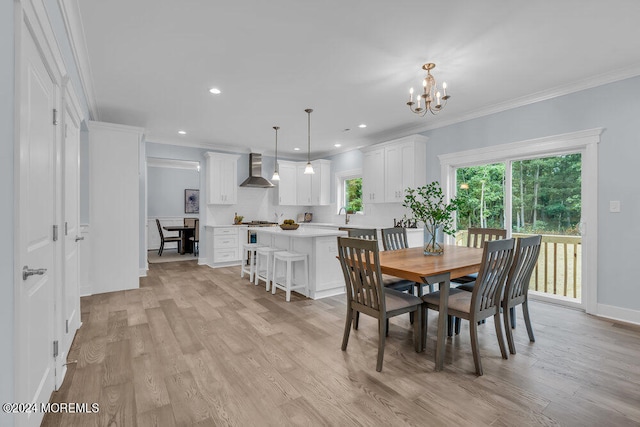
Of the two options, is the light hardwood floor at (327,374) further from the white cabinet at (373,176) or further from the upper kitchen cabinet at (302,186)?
the upper kitchen cabinet at (302,186)

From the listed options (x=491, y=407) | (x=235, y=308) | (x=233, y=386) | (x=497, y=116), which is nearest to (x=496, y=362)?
(x=491, y=407)

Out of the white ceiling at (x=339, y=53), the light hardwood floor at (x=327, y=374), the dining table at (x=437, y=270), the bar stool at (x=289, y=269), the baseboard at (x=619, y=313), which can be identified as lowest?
the light hardwood floor at (x=327, y=374)

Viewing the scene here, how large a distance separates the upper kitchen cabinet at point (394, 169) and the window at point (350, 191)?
30.9 inches

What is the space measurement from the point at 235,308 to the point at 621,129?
4806mm

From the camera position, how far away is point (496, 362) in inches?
95.7

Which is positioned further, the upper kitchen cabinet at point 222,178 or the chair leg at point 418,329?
the upper kitchen cabinet at point 222,178

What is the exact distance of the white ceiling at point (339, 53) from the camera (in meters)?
2.33

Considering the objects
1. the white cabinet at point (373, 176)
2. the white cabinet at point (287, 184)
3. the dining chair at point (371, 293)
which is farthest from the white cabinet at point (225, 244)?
the dining chair at point (371, 293)

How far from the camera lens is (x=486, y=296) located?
237 centimetres

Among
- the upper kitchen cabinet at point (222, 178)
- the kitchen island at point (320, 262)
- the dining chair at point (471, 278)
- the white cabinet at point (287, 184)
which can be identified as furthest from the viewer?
the white cabinet at point (287, 184)

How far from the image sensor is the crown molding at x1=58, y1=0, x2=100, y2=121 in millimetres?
2235

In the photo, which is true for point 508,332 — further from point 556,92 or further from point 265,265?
point 265,265

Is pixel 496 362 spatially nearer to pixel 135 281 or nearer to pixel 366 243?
pixel 366 243

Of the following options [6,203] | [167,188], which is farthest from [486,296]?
[167,188]
